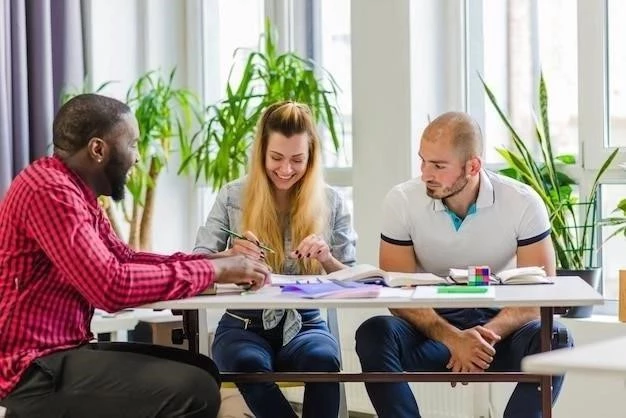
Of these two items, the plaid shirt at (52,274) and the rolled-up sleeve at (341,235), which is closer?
the plaid shirt at (52,274)

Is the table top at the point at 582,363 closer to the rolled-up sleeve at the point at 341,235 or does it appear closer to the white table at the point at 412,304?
the white table at the point at 412,304

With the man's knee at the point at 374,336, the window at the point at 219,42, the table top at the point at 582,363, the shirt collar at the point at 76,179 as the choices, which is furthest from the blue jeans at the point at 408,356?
the window at the point at 219,42

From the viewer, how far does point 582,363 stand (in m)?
1.59

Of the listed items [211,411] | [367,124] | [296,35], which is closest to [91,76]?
[296,35]

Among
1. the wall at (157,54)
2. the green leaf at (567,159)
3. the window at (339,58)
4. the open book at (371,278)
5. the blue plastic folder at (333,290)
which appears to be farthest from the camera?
the wall at (157,54)

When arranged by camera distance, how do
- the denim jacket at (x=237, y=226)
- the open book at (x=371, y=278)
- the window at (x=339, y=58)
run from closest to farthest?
the open book at (x=371, y=278)
the denim jacket at (x=237, y=226)
the window at (x=339, y=58)

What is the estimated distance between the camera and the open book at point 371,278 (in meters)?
2.90

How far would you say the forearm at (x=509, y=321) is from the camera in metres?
3.06

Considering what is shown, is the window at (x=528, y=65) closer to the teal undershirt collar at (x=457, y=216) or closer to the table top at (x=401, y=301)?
the teal undershirt collar at (x=457, y=216)

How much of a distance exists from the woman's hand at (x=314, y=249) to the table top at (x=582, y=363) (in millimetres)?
1484

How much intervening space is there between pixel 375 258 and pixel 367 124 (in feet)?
1.73

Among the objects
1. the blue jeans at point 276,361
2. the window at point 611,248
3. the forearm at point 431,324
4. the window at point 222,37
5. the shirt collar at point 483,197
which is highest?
the window at point 222,37

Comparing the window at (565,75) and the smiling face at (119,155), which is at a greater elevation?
the window at (565,75)

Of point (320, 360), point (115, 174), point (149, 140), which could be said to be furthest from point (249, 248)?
point (149, 140)
